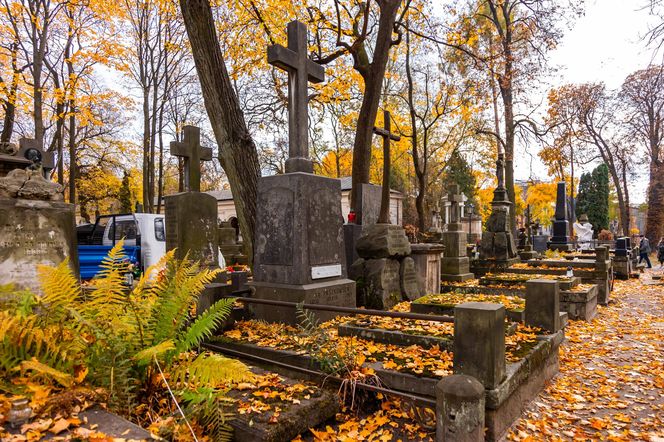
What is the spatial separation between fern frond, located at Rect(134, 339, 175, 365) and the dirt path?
3090 millimetres

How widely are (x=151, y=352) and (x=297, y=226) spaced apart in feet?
11.6

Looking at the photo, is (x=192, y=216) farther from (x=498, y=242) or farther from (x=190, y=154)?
(x=498, y=242)

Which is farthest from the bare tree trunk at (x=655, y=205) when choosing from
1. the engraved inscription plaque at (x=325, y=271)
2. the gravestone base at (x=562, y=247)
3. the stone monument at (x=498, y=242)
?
the engraved inscription plaque at (x=325, y=271)

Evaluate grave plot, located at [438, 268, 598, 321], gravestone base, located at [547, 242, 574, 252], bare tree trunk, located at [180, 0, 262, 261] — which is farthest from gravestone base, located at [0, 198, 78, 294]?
gravestone base, located at [547, 242, 574, 252]

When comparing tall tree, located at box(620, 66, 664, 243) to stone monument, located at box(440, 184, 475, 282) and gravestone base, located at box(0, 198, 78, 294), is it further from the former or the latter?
gravestone base, located at box(0, 198, 78, 294)

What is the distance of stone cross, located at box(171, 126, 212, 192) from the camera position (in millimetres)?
8758

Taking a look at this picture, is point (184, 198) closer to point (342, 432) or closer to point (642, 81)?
point (342, 432)

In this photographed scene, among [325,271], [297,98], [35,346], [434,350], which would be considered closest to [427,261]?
[325,271]

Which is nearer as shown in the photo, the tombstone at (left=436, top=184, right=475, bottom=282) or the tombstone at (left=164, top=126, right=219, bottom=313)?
the tombstone at (left=164, top=126, right=219, bottom=313)

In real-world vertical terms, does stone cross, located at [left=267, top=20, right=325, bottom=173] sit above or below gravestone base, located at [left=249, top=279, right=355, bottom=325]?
above

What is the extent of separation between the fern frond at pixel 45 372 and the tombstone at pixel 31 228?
4.33m

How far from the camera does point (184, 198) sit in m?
8.23

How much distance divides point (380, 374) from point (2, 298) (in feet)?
16.0

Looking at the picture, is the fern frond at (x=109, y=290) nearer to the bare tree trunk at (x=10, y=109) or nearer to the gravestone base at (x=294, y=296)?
the gravestone base at (x=294, y=296)
